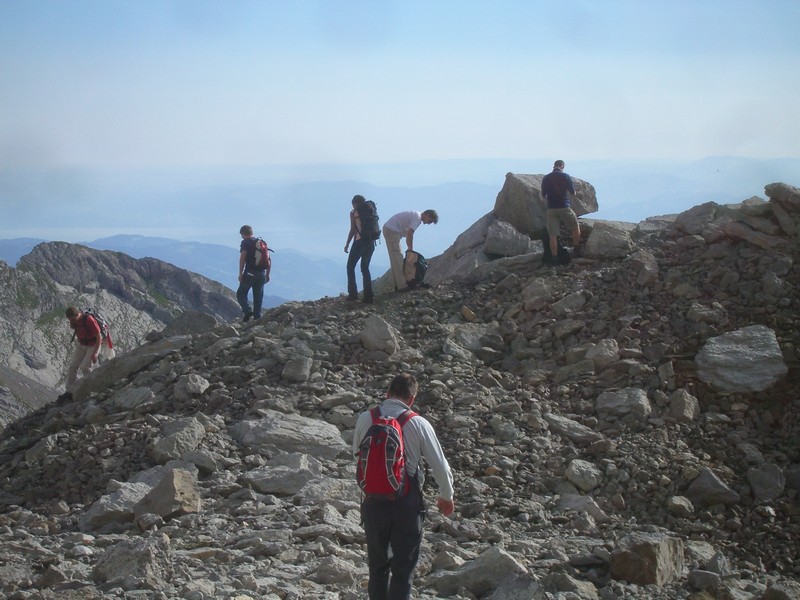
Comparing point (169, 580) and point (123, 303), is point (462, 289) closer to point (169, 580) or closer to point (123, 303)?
point (169, 580)

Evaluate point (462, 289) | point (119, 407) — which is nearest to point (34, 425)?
point (119, 407)

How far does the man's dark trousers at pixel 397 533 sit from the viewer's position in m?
6.59

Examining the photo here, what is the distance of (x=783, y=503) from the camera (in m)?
10.9

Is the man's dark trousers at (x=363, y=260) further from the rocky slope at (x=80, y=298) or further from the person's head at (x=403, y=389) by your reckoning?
the rocky slope at (x=80, y=298)

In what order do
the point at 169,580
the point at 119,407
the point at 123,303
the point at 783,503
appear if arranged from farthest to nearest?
the point at 123,303, the point at 119,407, the point at 783,503, the point at 169,580

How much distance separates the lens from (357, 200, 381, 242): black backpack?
52.6ft

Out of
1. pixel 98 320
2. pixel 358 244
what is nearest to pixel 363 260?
pixel 358 244

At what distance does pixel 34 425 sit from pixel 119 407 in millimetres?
2550

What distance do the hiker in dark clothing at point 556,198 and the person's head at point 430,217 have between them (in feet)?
7.67

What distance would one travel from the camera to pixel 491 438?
12.1 m

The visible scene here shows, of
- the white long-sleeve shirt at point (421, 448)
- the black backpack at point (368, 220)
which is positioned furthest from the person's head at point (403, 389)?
the black backpack at point (368, 220)

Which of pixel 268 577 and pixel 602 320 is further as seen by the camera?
pixel 602 320

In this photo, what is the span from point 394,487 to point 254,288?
11.8 m

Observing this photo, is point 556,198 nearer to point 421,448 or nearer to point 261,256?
point 261,256
